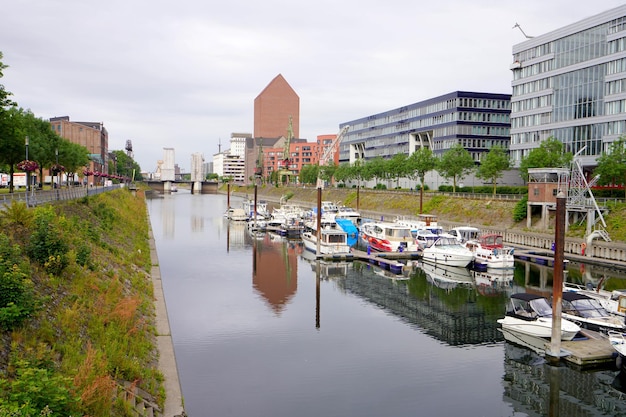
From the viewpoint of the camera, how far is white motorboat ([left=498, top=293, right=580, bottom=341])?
95.8 feet

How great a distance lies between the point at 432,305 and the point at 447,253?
15.5m

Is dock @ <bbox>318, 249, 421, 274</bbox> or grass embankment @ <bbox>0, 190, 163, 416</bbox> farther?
dock @ <bbox>318, 249, 421, 274</bbox>

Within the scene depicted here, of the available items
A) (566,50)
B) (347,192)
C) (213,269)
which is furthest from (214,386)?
(347,192)

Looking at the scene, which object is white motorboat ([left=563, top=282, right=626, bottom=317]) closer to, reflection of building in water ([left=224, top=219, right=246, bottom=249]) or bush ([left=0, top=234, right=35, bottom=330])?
bush ([left=0, top=234, right=35, bottom=330])

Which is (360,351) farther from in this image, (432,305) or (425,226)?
(425,226)

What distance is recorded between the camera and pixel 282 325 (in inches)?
1367

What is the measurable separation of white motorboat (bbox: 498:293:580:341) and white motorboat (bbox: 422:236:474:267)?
22.9m

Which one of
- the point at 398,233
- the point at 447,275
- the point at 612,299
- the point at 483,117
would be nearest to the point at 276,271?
the point at 447,275

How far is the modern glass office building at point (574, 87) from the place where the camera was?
8694cm

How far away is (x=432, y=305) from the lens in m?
41.3

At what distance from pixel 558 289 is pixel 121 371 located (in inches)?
815

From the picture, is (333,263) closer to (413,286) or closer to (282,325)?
(413,286)

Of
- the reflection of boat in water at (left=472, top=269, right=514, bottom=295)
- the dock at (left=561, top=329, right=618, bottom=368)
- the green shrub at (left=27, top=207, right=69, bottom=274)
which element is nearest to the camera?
the green shrub at (left=27, top=207, right=69, bottom=274)

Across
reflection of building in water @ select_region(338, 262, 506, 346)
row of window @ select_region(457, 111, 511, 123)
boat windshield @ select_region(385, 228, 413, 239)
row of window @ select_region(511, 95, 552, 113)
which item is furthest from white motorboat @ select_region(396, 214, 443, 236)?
row of window @ select_region(457, 111, 511, 123)
